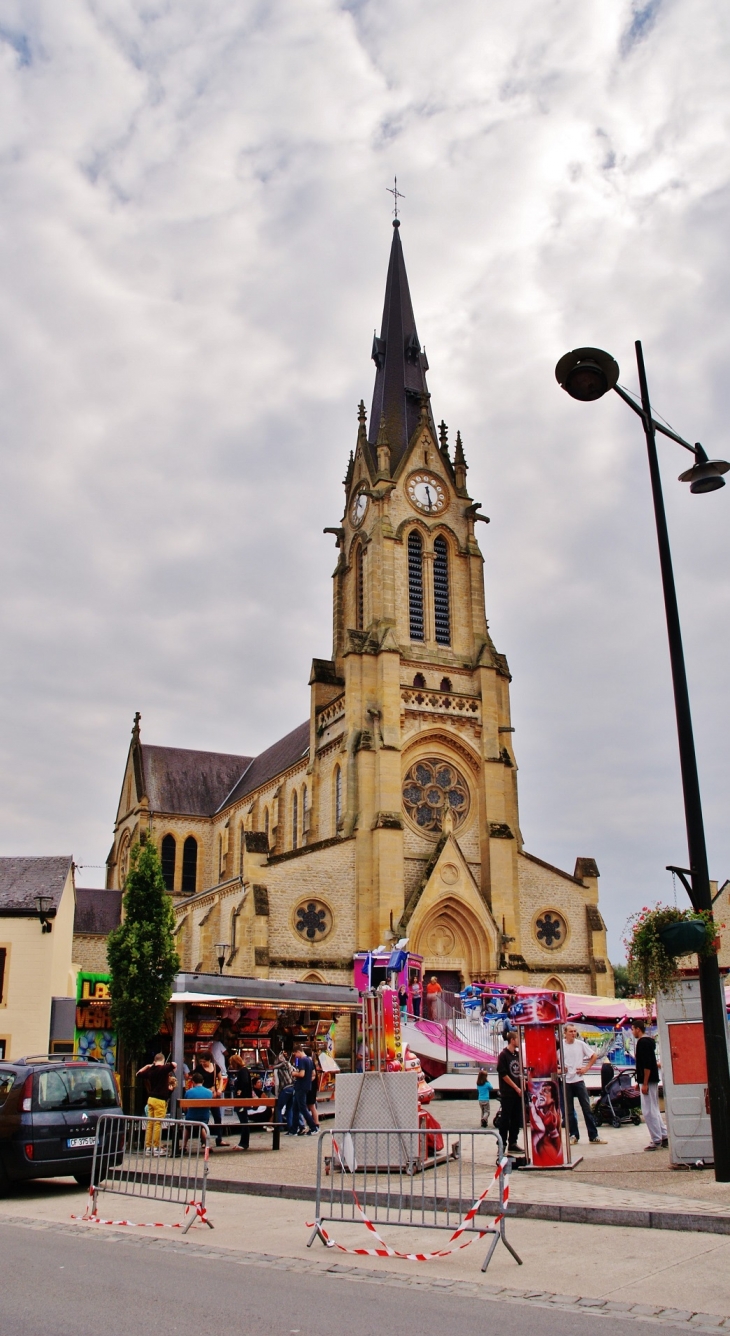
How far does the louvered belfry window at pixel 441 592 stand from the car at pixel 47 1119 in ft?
94.9

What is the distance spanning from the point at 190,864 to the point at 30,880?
30270mm

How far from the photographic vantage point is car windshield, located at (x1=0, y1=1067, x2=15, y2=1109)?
13142 millimetres

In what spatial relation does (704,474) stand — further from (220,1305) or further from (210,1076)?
(210,1076)

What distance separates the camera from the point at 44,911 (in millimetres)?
23969

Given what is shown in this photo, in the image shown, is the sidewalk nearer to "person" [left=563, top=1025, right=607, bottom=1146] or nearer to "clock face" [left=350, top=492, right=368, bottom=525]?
"person" [left=563, top=1025, right=607, bottom=1146]

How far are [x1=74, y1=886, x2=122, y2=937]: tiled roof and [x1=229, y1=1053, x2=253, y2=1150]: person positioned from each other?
98.8ft

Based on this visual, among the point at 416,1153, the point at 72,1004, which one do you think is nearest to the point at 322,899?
the point at 72,1004

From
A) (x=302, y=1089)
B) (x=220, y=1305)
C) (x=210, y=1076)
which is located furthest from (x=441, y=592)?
(x=220, y=1305)

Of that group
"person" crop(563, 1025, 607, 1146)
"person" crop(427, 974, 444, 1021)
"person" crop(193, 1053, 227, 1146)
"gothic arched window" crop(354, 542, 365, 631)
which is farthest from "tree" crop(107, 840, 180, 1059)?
"gothic arched window" crop(354, 542, 365, 631)

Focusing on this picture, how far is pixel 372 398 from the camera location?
49.2m

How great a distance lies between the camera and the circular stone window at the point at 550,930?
38.4 metres

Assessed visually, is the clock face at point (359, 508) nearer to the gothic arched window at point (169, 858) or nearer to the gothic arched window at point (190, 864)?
the gothic arched window at point (190, 864)

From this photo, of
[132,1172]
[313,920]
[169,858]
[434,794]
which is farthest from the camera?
[169,858]

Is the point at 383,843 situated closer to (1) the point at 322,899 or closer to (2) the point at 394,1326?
(1) the point at 322,899
